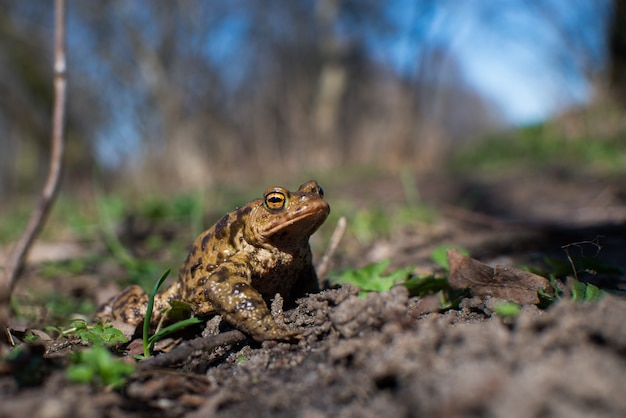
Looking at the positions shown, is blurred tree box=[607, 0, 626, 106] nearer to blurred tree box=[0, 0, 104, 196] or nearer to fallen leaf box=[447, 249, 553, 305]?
fallen leaf box=[447, 249, 553, 305]

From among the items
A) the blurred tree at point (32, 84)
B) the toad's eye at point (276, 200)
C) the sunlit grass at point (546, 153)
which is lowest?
the sunlit grass at point (546, 153)

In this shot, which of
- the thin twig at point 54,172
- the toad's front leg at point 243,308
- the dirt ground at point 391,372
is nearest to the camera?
the dirt ground at point 391,372

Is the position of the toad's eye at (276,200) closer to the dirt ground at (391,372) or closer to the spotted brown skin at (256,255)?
the spotted brown skin at (256,255)

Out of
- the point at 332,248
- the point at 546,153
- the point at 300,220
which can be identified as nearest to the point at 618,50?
the point at 546,153

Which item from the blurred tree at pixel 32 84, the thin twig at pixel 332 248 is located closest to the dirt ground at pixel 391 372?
the thin twig at pixel 332 248

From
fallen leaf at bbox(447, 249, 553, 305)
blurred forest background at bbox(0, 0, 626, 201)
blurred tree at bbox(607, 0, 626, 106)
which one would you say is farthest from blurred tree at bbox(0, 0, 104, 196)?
blurred tree at bbox(607, 0, 626, 106)

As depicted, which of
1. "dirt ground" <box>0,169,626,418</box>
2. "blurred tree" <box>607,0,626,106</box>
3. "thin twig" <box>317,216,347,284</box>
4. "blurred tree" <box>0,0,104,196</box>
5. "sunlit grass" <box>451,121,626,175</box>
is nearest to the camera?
"dirt ground" <box>0,169,626,418</box>

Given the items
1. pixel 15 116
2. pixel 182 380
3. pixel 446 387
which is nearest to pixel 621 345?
pixel 446 387
